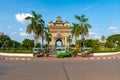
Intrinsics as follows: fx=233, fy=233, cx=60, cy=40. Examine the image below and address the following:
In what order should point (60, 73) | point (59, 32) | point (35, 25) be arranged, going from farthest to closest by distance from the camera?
point (59, 32) → point (35, 25) → point (60, 73)

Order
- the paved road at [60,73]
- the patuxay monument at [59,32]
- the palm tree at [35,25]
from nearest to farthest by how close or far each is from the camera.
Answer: the paved road at [60,73]
the palm tree at [35,25]
the patuxay monument at [59,32]

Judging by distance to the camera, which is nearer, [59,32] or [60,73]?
[60,73]

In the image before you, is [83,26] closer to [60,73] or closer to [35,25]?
[35,25]

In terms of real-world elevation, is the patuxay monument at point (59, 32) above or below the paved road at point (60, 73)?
above

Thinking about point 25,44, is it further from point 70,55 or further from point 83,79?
point 83,79

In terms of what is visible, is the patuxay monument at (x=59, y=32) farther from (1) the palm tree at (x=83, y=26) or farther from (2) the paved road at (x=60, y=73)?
(2) the paved road at (x=60, y=73)

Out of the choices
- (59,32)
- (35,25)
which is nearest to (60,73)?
(35,25)

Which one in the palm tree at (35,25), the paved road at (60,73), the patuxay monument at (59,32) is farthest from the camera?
the patuxay monument at (59,32)

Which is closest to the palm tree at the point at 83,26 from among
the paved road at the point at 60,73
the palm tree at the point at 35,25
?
the palm tree at the point at 35,25

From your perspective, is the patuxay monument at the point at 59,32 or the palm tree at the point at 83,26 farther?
the patuxay monument at the point at 59,32

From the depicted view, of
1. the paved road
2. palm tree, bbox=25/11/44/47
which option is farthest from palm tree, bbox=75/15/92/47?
the paved road

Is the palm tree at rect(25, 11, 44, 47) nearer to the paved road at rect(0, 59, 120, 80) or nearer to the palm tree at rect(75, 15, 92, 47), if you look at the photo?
the palm tree at rect(75, 15, 92, 47)

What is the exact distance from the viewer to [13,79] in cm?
1014

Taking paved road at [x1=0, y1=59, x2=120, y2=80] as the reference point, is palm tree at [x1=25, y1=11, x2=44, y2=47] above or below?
above
